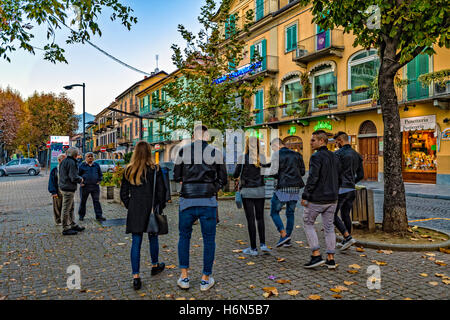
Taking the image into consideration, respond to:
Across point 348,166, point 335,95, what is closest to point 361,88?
point 335,95

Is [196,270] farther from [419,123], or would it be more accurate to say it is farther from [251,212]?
[419,123]

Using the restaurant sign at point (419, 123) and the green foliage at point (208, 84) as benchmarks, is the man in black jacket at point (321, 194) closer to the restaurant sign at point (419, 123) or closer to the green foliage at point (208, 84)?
the green foliage at point (208, 84)

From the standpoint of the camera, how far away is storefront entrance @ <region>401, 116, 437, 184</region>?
1780 cm

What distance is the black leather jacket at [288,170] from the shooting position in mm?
5949

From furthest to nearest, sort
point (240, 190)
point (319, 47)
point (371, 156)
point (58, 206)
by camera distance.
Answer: point (319, 47)
point (371, 156)
point (58, 206)
point (240, 190)

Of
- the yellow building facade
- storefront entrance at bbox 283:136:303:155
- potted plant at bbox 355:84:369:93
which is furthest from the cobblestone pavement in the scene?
storefront entrance at bbox 283:136:303:155

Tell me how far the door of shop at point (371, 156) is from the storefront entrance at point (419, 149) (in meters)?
1.58

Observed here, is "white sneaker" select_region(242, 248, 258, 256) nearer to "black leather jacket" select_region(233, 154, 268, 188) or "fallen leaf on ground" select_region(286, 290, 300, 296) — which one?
"black leather jacket" select_region(233, 154, 268, 188)

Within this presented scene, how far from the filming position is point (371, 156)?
2053 centimetres

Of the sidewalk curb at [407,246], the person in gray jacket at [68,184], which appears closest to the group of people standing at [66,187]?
the person in gray jacket at [68,184]

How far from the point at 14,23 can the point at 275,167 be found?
20.2ft

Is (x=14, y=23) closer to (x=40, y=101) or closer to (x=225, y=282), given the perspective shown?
(x=225, y=282)

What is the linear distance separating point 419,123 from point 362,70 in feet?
15.3
